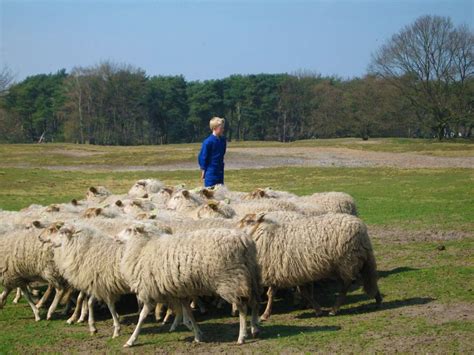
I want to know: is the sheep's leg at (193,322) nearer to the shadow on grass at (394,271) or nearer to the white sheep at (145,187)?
the shadow on grass at (394,271)

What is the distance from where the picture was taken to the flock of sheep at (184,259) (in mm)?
8250

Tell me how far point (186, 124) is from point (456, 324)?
90.6 metres

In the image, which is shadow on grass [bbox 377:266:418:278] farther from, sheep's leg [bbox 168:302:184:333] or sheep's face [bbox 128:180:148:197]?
sheep's face [bbox 128:180:148:197]

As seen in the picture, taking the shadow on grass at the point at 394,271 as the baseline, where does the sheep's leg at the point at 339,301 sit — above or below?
above

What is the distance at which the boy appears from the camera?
13.1m

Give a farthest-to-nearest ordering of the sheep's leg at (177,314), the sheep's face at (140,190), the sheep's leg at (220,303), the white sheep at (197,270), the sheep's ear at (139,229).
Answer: the sheep's face at (140,190)
the sheep's leg at (220,303)
the sheep's ear at (139,229)
the sheep's leg at (177,314)
the white sheep at (197,270)

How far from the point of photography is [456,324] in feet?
26.8

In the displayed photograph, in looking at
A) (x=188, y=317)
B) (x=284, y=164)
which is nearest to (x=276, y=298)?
(x=188, y=317)

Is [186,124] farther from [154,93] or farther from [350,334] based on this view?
[350,334]

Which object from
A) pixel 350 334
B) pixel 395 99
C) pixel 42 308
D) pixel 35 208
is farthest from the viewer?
pixel 395 99

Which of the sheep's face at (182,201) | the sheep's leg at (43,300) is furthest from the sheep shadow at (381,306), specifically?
the sheep's leg at (43,300)

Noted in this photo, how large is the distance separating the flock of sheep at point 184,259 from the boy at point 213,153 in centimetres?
181

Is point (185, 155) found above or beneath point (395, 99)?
beneath

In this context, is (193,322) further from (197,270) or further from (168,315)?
(168,315)
